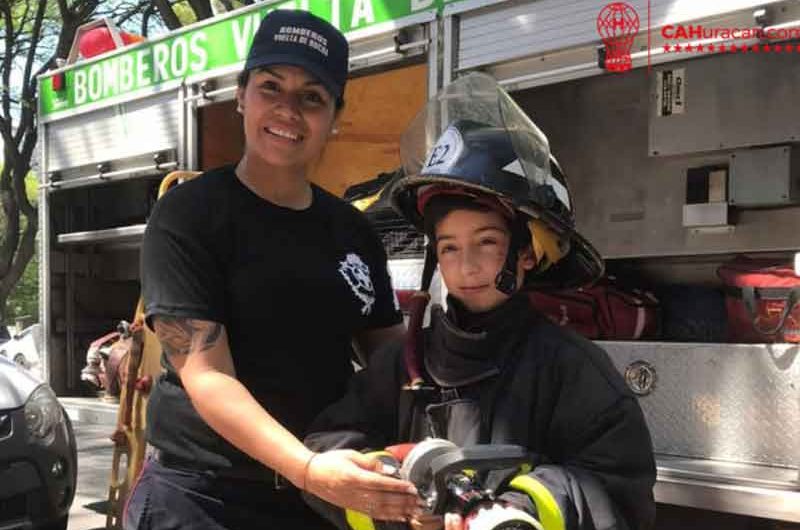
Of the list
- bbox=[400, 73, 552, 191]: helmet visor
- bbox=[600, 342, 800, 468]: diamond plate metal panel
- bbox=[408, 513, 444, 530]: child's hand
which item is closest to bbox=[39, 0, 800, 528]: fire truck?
bbox=[600, 342, 800, 468]: diamond plate metal panel

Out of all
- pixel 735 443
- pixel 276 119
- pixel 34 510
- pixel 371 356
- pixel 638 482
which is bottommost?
pixel 34 510

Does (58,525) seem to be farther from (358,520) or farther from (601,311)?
(358,520)

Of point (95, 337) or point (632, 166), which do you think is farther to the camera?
point (95, 337)

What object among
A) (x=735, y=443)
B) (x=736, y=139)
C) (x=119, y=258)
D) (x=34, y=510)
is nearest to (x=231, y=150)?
(x=119, y=258)

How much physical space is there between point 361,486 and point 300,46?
0.82 m

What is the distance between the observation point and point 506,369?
1.50 meters

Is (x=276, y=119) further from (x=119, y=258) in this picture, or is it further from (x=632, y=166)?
(x=119, y=258)

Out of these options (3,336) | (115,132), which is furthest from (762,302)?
(3,336)

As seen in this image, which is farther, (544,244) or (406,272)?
(406,272)

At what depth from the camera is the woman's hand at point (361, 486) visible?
52.0 inches

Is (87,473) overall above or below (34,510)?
below

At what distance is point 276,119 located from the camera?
1.72 m

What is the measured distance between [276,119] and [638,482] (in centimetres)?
91

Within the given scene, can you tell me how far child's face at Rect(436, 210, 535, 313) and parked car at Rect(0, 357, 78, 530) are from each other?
112 inches
